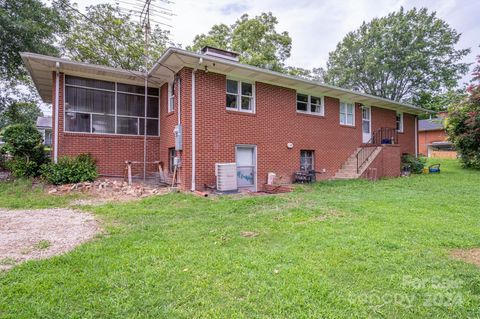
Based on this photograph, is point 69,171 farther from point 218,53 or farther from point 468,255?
point 468,255

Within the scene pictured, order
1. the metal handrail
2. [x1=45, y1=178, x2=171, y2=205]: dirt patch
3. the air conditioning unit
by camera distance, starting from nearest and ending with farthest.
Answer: [x1=45, y1=178, x2=171, y2=205]: dirt patch, the air conditioning unit, the metal handrail

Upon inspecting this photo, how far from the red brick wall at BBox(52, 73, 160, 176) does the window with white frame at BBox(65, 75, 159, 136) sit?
22 centimetres

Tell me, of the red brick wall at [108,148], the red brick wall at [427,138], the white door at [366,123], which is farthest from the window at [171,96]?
the red brick wall at [427,138]

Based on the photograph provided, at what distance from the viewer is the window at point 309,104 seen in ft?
38.7

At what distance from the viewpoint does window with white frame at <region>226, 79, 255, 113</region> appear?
9.79m

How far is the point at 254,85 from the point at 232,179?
3789 millimetres

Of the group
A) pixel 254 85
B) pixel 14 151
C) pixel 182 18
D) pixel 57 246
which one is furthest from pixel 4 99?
pixel 57 246

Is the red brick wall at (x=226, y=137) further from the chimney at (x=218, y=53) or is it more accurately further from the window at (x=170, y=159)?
the chimney at (x=218, y=53)

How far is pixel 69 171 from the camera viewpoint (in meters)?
8.80

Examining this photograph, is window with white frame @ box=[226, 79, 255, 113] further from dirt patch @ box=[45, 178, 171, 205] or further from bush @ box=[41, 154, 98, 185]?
bush @ box=[41, 154, 98, 185]

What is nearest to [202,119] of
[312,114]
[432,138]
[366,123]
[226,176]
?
[226,176]

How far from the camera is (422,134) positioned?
32188 mm

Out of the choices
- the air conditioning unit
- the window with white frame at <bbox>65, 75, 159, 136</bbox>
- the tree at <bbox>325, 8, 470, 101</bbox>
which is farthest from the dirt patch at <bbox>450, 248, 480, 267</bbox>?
the tree at <bbox>325, 8, 470, 101</bbox>

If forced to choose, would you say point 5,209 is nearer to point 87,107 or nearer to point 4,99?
point 87,107
